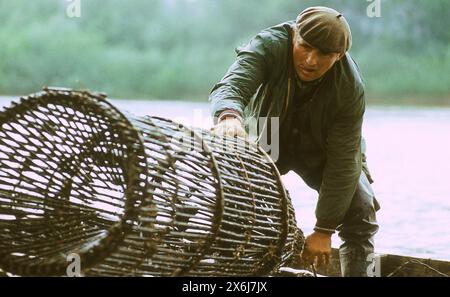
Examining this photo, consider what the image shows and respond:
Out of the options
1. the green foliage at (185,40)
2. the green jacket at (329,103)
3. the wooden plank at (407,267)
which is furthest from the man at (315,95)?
the green foliage at (185,40)

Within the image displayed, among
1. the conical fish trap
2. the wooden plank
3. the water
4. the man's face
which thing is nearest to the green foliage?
the water

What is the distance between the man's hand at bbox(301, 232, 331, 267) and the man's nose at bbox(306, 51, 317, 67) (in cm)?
50

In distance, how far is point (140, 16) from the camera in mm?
6645

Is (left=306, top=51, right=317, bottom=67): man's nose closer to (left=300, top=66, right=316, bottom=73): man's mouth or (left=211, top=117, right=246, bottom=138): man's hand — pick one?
(left=300, top=66, right=316, bottom=73): man's mouth

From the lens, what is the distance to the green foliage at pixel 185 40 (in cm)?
614

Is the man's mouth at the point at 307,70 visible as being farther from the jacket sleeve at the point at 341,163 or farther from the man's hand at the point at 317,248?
the man's hand at the point at 317,248

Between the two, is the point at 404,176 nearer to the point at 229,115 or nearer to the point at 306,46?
the point at 306,46

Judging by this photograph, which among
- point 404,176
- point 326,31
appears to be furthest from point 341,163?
point 404,176

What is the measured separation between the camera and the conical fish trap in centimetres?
A: 167

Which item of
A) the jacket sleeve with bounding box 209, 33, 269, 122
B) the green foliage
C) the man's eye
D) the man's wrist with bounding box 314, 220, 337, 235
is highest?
the green foliage

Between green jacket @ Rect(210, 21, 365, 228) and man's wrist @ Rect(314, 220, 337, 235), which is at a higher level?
green jacket @ Rect(210, 21, 365, 228)

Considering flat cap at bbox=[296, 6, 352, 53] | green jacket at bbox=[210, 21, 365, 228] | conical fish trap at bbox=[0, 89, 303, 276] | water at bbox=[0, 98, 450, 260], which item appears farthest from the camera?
water at bbox=[0, 98, 450, 260]
